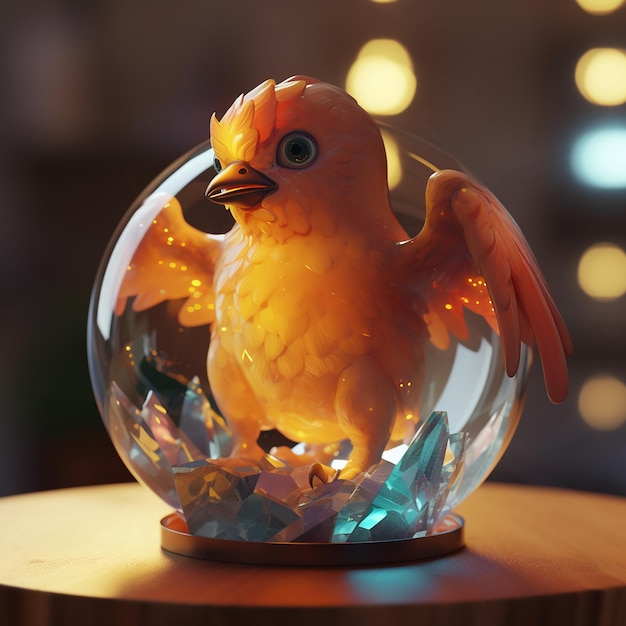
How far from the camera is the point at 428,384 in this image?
77 centimetres

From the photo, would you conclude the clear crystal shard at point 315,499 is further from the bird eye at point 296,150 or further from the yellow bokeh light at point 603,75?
the yellow bokeh light at point 603,75

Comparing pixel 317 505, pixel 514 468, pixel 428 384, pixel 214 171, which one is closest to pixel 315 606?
pixel 317 505

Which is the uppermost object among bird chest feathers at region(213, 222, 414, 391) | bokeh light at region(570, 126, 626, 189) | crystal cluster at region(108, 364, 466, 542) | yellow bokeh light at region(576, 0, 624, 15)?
yellow bokeh light at region(576, 0, 624, 15)

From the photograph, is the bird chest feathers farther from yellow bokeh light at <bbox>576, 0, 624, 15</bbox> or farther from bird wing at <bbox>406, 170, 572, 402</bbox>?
yellow bokeh light at <bbox>576, 0, 624, 15</bbox>

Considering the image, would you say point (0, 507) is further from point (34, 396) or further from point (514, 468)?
point (514, 468)

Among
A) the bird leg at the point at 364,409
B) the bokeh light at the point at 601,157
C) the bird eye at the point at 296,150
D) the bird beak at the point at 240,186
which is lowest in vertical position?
the bird leg at the point at 364,409

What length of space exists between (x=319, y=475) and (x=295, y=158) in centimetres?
24

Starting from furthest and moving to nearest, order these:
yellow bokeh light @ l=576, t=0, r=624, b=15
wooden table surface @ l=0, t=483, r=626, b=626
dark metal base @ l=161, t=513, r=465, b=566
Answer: yellow bokeh light @ l=576, t=0, r=624, b=15 → dark metal base @ l=161, t=513, r=465, b=566 → wooden table surface @ l=0, t=483, r=626, b=626

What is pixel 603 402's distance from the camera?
1.54 metres

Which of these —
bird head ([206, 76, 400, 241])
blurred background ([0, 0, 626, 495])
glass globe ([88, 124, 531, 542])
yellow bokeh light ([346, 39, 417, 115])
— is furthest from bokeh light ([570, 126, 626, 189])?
bird head ([206, 76, 400, 241])

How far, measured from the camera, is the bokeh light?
1.50m

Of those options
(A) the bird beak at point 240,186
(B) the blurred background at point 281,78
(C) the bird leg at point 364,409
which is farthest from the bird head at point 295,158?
(B) the blurred background at point 281,78

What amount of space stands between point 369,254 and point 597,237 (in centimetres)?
87

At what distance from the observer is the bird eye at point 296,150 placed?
73 cm
